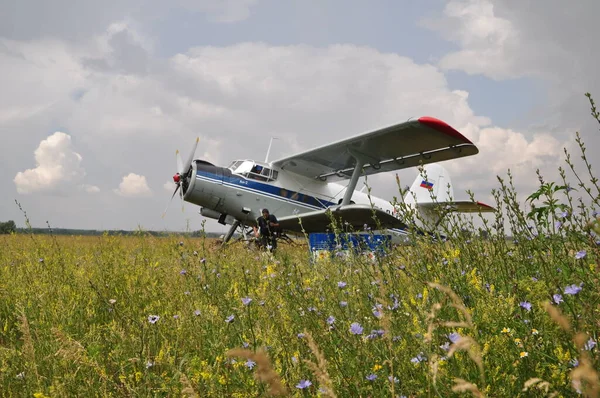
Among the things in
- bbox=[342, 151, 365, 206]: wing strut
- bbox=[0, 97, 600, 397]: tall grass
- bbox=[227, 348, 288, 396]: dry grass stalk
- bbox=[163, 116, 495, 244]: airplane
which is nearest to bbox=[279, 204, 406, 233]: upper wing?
bbox=[163, 116, 495, 244]: airplane

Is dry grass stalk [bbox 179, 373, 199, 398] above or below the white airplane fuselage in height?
below

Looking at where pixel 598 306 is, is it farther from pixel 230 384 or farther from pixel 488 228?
pixel 230 384

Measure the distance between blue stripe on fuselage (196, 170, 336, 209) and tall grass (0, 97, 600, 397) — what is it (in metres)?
9.55

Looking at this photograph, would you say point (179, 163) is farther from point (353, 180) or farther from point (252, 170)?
point (353, 180)

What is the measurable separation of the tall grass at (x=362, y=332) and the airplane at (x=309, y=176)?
8728 mm

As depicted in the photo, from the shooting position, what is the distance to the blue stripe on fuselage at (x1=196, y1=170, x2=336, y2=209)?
13281 mm

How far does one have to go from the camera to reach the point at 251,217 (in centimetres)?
1352

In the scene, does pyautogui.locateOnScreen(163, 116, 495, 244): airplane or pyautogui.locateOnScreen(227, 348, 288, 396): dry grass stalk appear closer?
pyautogui.locateOnScreen(227, 348, 288, 396): dry grass stalk

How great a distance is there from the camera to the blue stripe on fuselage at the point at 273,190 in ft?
43.6

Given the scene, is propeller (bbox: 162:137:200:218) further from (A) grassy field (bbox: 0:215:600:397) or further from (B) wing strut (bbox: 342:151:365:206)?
(A) grassy field (bbox: 0:215:600:397)

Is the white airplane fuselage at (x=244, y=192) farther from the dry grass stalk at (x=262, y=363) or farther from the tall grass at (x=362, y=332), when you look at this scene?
the dry grass stalk at (x=262, y=363)

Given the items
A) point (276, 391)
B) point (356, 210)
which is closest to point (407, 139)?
point (356, 210)

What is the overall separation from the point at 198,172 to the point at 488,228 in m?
11.3

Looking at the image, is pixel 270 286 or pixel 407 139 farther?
pixel 407 139
